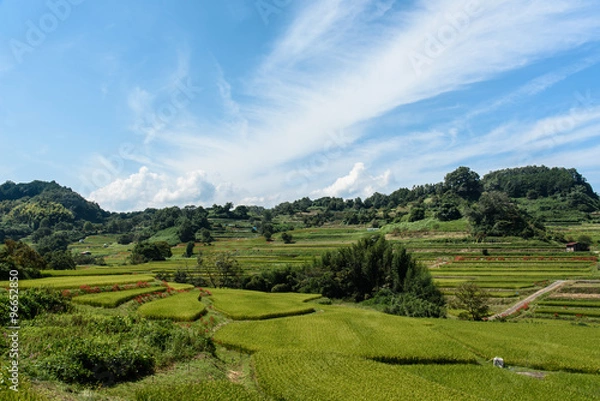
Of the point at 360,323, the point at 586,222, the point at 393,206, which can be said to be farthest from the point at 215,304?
the point at 393,206

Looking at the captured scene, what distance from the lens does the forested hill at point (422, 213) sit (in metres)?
108

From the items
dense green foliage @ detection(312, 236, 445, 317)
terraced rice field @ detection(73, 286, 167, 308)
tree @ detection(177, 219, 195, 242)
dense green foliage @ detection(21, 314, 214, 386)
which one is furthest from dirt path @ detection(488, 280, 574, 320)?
tree @ detection(177, 219, 195, 242)

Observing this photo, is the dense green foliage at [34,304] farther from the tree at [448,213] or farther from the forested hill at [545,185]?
the forested hill at [545,185]

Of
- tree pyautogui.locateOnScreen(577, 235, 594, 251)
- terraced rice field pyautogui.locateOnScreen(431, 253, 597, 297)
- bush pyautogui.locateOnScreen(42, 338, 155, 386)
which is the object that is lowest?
terraced rice field pyautogui.locateOnScreen(431, 253, 597, 297)

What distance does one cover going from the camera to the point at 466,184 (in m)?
164

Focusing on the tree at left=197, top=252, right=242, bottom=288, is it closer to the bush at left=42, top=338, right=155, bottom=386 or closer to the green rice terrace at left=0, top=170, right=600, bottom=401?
the green rice terrace at left=0, top=170, right=600, bottom=401

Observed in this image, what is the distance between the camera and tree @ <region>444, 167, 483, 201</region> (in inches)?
6462

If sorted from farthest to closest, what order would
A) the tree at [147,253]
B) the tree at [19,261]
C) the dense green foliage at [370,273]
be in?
the tree at [147,253], the dense green foliage at [370,273], the tree at [19,261]

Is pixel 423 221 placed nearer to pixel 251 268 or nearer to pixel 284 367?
pixel 251 268

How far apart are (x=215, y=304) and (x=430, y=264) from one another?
186 feet

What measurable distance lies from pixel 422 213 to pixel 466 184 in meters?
41.6

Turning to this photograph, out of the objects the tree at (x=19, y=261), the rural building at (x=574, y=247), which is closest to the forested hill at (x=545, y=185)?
the rural building at (x=574, y=247)

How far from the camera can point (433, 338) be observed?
23.5 metres

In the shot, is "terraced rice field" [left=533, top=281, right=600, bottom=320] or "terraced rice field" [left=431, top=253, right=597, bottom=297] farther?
"terraced rice field" [left=431, top=253, right=597, bottom=297]
